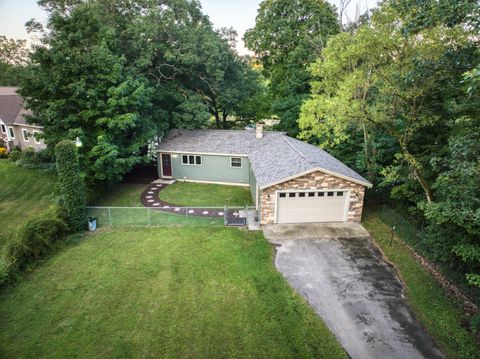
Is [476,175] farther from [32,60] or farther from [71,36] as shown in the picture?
[32,60]

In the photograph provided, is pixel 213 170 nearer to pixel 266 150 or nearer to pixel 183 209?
pixel 266 150

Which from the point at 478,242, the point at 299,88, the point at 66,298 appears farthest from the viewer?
the point at 299,88

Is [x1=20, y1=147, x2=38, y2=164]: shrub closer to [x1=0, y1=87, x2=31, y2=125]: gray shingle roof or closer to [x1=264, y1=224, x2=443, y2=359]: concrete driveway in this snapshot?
[x1=0, y1=87, x2=31, y2=125]: gray shingle roof

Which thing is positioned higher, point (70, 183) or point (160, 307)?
point (70, 183)

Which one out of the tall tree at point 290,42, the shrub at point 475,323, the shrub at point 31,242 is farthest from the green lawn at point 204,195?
the shrub at point 475,323

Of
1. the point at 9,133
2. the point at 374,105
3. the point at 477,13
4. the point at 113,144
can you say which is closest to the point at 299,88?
the point at 374,105

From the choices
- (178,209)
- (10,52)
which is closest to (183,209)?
(178,209)

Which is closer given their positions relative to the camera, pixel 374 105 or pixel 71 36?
pixel 374 105
